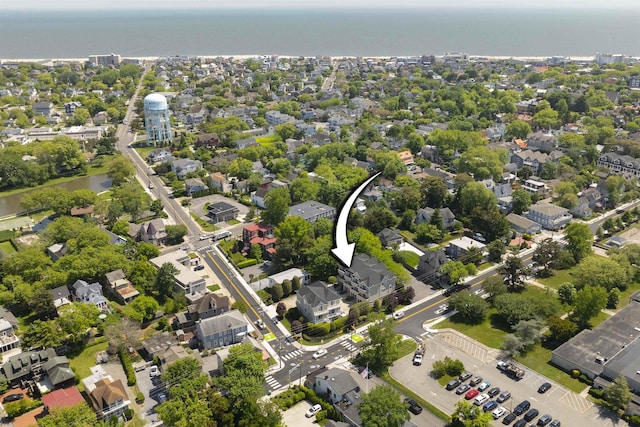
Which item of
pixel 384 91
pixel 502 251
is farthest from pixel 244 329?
pixel 384 91

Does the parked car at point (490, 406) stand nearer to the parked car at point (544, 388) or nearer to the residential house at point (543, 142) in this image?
the parked car at point (544, 388)

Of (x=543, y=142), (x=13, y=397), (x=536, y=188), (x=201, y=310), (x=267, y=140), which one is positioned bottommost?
(x=13, y=397)

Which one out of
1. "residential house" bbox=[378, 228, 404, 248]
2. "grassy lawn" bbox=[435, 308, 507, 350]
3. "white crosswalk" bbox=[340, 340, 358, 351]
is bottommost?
"white crosswalk" bbox=[340, 340, 358, 351]

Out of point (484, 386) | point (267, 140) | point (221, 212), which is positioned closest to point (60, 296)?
point (221, 212)

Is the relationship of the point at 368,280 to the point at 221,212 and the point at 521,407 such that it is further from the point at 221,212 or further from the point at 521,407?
the point at 221,212

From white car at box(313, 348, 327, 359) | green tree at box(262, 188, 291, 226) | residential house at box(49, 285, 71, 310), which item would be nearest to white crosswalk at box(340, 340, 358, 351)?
white car at box(313, 348, 327, 359)

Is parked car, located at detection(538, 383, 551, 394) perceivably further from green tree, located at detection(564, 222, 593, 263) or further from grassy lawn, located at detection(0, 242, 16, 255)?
grassy lawn, located at detection(0, 242, 16, 255)

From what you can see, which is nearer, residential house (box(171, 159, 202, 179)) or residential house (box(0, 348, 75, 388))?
residential house (box(0, 348, 75, 388))
